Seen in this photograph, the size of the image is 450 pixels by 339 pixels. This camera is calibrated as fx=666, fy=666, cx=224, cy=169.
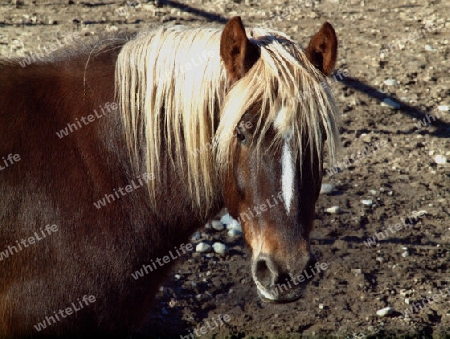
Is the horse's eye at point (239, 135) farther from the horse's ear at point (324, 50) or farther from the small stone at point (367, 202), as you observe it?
the small stone at point (367, 202)

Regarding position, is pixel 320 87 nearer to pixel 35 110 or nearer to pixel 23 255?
pixel 35 110

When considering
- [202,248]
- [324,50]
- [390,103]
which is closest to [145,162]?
[324,50]

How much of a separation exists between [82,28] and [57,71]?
4.16 meters

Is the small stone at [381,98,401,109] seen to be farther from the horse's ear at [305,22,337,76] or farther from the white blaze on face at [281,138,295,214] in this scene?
the white blaze on face at [281,138,295,214]

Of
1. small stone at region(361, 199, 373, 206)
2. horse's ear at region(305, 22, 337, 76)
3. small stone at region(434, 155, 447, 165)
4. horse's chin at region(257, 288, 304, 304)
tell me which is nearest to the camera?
horse's chin at region(257, 288, 304, 304)

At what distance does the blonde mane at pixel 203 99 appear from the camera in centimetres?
290

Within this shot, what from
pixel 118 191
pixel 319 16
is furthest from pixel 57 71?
pixel 319 16

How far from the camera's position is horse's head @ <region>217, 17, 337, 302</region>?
9.34 feet

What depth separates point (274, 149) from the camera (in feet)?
9.33

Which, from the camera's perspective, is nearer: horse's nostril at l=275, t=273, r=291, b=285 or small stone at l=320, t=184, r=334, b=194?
horse's nostril at l=275, t=273, r=291, b=285

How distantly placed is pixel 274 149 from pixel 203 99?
446 millimetres

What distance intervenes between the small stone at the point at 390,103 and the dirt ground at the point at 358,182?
0.07ft

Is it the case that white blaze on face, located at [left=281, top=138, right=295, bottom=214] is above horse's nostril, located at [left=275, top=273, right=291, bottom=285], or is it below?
above

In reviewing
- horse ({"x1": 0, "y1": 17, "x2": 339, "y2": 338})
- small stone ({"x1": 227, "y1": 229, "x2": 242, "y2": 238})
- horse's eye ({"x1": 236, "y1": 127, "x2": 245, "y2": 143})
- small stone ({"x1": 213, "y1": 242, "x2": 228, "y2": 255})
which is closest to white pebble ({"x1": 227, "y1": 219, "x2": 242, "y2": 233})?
small stone ({"x1": 227, "y1": 229, "x2": 242, "y2": 238})
